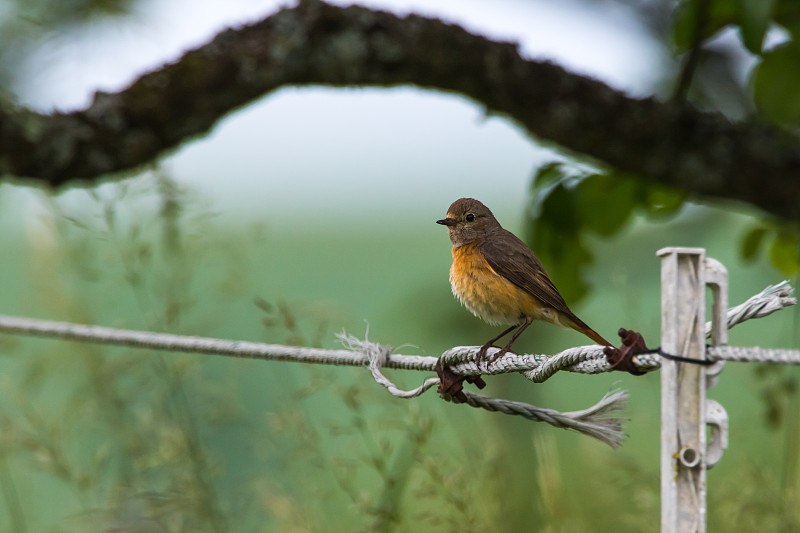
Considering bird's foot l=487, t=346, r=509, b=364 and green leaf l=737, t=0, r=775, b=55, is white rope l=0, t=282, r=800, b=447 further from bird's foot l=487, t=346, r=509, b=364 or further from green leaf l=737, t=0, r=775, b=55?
green leaf l=737, t=0, r=775, b=55

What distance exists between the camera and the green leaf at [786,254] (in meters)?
2.47

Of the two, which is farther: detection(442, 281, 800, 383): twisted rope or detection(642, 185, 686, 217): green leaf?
detection(642, 185, 686, 217): green leaf

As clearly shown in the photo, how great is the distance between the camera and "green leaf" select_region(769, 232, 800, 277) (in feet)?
8.10

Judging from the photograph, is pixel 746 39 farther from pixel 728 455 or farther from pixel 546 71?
pixel 728 455

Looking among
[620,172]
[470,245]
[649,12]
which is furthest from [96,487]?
[649,12]

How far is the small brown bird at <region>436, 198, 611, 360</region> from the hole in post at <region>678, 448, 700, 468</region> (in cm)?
96

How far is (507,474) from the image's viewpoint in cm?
282

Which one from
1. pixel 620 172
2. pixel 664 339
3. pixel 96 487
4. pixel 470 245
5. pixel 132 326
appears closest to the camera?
pixel 664 339

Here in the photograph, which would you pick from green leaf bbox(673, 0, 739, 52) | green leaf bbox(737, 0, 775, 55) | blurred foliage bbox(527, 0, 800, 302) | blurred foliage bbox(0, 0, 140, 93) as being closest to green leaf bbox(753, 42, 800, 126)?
blurred foliage bbox(527, 0, 800, 302)

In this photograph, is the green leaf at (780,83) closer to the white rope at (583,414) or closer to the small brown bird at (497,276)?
the small brown bird at (497,276)

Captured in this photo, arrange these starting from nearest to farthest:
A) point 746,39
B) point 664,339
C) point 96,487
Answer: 1. point 664,339
2. point 746,39
3. point 96,487

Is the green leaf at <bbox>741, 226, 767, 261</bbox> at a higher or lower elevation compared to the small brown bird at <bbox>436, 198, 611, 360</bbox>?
higher

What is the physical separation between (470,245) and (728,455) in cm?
231

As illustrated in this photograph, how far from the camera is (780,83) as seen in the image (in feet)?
6.61
